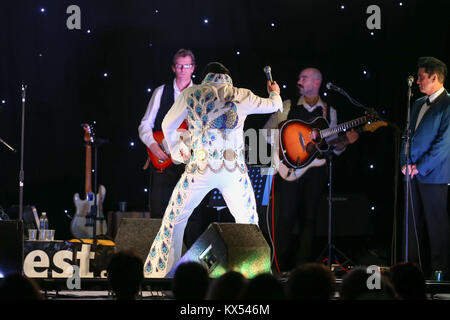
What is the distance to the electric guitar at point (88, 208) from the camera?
843 cm

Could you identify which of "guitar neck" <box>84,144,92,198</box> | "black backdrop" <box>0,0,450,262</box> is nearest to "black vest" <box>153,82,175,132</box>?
"black backdrop" <box>0,0,450,262</box>

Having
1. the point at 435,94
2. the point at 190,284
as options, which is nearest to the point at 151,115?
the point at 435,94

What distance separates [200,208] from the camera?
7918 mm

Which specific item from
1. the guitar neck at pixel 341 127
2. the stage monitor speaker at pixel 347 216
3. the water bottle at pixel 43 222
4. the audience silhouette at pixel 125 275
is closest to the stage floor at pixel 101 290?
the audience silhouette at pixel 125 275

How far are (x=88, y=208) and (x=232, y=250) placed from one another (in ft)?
13.8

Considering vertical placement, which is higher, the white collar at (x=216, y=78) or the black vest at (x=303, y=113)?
the white collar at (x=216, y=78)

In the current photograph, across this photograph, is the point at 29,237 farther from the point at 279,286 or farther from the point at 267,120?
the point at 279,286

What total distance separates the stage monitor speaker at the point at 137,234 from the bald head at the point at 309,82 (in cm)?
305

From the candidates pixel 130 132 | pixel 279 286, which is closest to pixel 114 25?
pixel 130 132

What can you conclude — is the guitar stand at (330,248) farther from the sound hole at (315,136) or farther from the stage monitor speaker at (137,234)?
the stage monitor speaker at (137,234)

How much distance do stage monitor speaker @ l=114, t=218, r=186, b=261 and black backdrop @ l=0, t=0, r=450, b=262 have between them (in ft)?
8.13

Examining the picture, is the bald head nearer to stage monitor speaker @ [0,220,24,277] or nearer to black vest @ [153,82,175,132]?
black vest @ [153,82,175,132]

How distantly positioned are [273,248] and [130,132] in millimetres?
2528

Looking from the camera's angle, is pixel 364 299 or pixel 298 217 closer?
pixel 364 299
